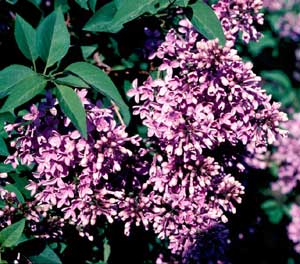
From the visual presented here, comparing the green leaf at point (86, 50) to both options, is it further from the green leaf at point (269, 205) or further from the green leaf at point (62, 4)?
the green leaf at point (269, 205)

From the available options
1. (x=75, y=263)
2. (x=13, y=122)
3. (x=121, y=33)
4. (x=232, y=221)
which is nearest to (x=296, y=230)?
(x=232, y=221)

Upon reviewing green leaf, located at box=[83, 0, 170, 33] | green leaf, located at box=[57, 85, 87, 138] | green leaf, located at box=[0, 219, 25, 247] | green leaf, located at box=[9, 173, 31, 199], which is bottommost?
green leaf, located at box=[9, 173, 31, 199]

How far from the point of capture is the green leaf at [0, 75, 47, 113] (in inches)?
54.6

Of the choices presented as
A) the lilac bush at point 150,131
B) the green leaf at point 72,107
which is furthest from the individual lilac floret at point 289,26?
the green leaf at point 72,107

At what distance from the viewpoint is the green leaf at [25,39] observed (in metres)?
1.64

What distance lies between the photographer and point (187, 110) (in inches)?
61.4

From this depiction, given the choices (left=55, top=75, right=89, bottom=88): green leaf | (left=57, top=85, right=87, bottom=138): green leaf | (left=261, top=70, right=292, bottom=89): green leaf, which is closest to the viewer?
(left=57, top=85, right=87, bottom=138): green leaf

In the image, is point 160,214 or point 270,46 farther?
point 270,46

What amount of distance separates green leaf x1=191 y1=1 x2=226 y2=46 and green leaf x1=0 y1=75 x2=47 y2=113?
516mm

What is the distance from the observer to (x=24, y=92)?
1409 mm

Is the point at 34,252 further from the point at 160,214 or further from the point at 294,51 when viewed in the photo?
the point at 294,51

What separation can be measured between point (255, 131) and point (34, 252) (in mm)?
912

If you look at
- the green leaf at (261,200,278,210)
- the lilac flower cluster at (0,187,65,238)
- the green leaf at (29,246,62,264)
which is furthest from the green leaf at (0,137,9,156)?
the green leaf at (261,200,278,210)

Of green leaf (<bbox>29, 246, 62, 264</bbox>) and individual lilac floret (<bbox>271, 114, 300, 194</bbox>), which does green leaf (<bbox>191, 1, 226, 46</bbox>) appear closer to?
green leaf (<bbox>29, 246, 62, 264</bbox>)
